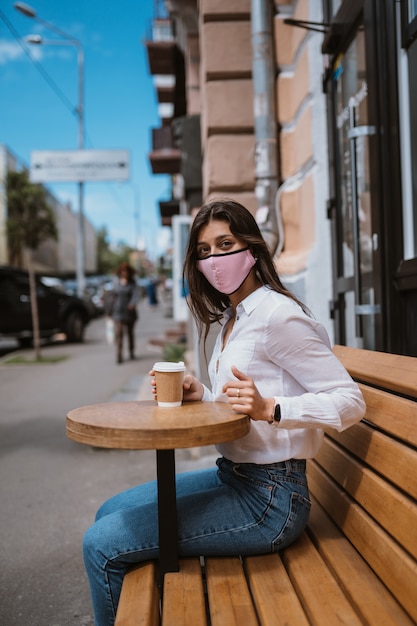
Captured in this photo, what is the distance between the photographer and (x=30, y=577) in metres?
2.95

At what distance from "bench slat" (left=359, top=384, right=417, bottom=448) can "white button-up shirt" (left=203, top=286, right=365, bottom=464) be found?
0.10 m

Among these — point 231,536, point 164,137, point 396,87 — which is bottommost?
point 231,536

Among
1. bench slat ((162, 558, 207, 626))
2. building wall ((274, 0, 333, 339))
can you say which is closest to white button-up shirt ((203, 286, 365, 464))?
bench slat ((162, 558, 207, 626))

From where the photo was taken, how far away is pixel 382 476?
173 cm

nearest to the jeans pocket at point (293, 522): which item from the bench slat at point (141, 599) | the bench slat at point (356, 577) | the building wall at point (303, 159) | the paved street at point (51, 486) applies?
the bench slat at point (356, 577)

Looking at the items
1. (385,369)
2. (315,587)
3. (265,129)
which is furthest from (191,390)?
A: (265,129)

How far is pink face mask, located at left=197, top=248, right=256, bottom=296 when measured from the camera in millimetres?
1973

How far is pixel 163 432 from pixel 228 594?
0.49 metres

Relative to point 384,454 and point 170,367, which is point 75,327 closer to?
point 170,367

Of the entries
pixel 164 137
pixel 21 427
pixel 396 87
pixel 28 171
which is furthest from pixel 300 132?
pixel 28 171

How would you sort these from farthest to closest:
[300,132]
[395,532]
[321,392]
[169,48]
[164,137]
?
[164,137]
[169,48]
[300,132]
[321,392]
[395,532]

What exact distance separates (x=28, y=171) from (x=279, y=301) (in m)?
17.4

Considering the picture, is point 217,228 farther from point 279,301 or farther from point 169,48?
point 169,48

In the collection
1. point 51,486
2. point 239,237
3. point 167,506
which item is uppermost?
point 239,237
